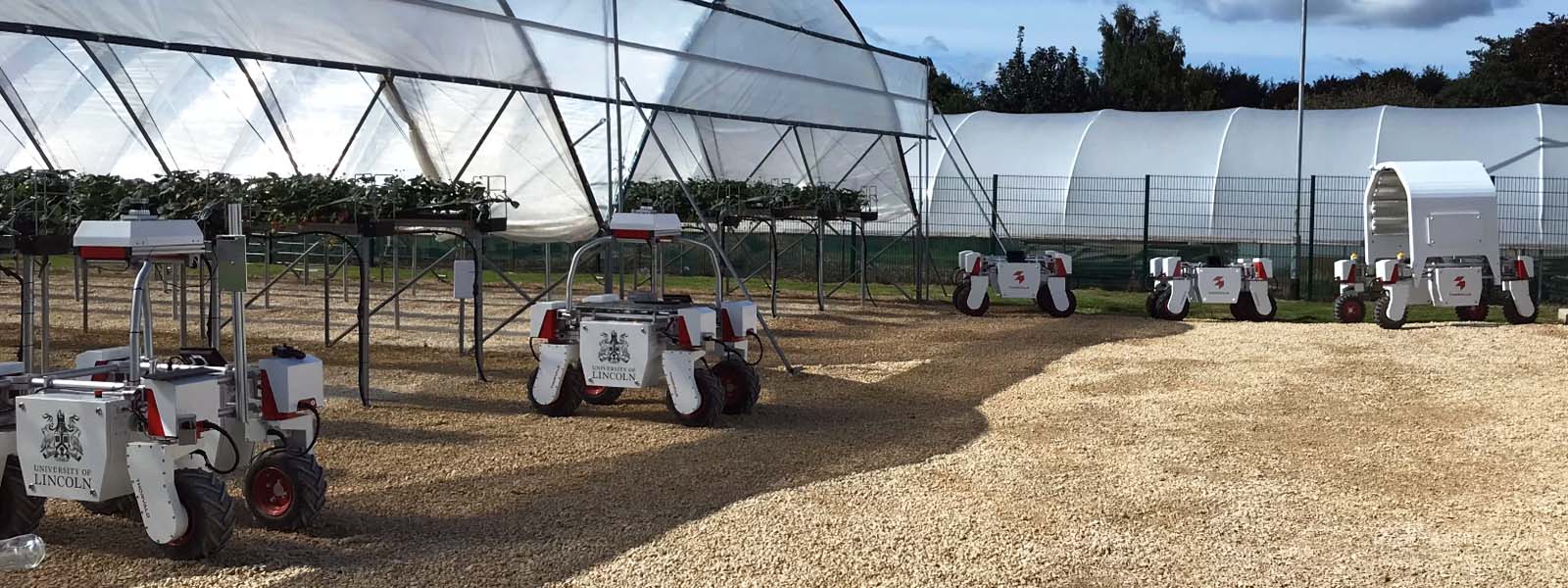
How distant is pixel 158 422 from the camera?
5.69 meters

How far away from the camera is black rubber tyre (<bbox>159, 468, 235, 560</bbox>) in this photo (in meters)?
5.70

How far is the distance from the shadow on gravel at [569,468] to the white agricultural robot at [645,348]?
18 centimetres

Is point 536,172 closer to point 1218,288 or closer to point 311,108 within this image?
point 311,108

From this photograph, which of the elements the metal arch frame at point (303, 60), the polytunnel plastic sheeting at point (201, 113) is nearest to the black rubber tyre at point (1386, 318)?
the metal arch frame at point (303, 60)

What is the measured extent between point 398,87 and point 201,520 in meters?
10.3

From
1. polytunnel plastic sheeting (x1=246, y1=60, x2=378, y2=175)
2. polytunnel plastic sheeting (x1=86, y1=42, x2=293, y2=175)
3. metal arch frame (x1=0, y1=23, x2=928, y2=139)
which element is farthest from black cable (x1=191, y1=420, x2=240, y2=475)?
polytunnel plastic sheeting (x1=246, y1=60, x2=378, y2=175)

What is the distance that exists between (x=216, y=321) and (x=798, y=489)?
2860mm

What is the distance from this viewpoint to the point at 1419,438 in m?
9.03

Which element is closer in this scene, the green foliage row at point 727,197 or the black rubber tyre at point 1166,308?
the green foliage row at point 727,197

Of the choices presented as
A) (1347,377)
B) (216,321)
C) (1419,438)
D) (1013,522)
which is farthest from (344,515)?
(1347,377)

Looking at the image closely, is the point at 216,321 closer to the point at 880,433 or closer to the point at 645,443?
the point at 645,443

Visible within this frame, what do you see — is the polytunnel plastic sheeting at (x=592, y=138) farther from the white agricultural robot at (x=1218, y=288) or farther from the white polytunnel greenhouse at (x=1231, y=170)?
the white polytunnel greenhouse at (x=1231, y=170)

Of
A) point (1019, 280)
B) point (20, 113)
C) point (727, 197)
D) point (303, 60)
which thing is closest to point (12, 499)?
point (303, 60)

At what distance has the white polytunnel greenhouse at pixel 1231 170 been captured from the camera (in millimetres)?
23859
